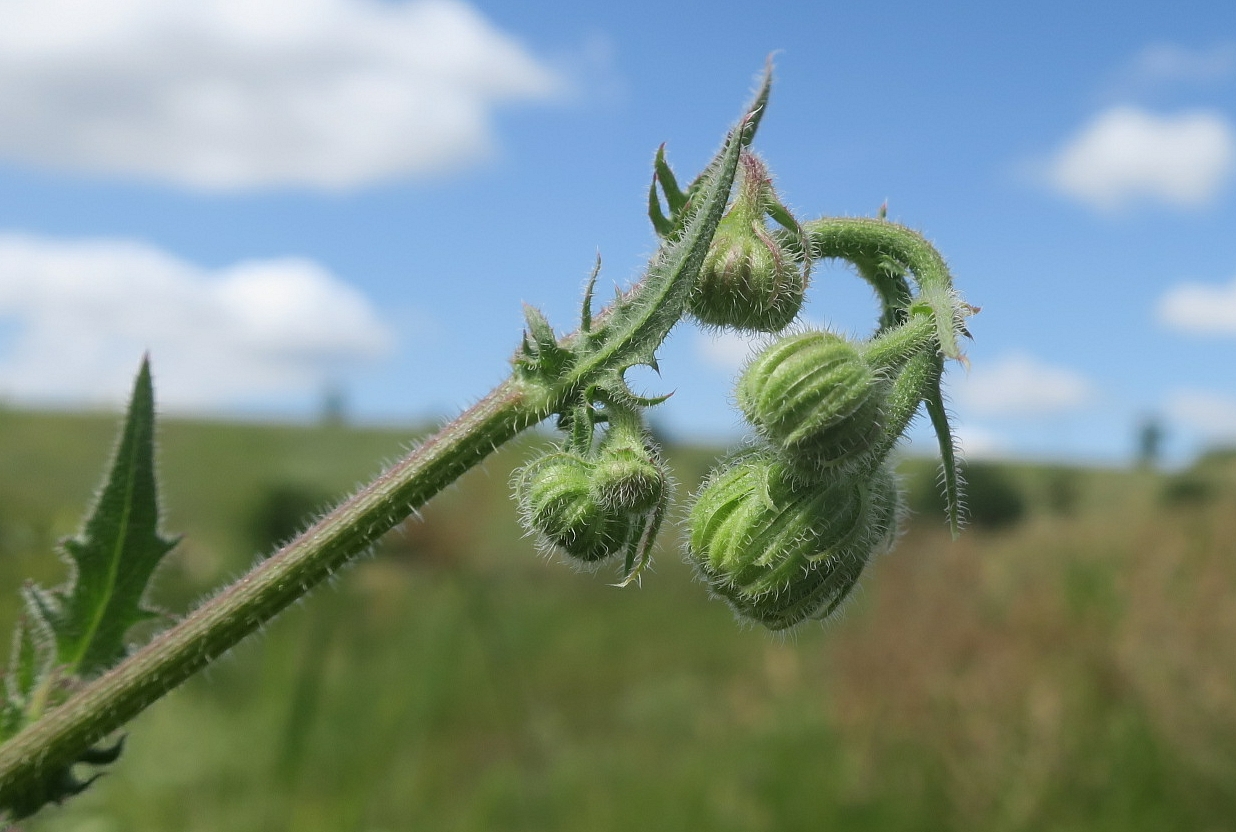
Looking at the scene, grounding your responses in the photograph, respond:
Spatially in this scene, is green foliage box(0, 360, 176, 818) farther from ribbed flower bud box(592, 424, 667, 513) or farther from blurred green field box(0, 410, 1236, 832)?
blurred green field box(0, 410, 1236, 832)

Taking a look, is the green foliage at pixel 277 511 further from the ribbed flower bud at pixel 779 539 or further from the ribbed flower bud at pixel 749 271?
the ribbed flower bud at pixel 749 271

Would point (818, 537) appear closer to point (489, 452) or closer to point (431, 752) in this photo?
point (489, 452)

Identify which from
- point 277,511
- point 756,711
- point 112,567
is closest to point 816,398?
point 112,567

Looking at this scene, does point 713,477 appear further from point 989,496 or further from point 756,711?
point 989,496

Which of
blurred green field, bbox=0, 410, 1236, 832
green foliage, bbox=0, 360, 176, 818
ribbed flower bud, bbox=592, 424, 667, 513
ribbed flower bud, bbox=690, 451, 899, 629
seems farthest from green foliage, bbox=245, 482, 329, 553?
ribbed flower bud, bbox=592, 424, 667, 513

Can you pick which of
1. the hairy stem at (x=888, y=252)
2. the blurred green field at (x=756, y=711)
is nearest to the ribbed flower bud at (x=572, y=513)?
the hairy stem at (x=888, y=252)
